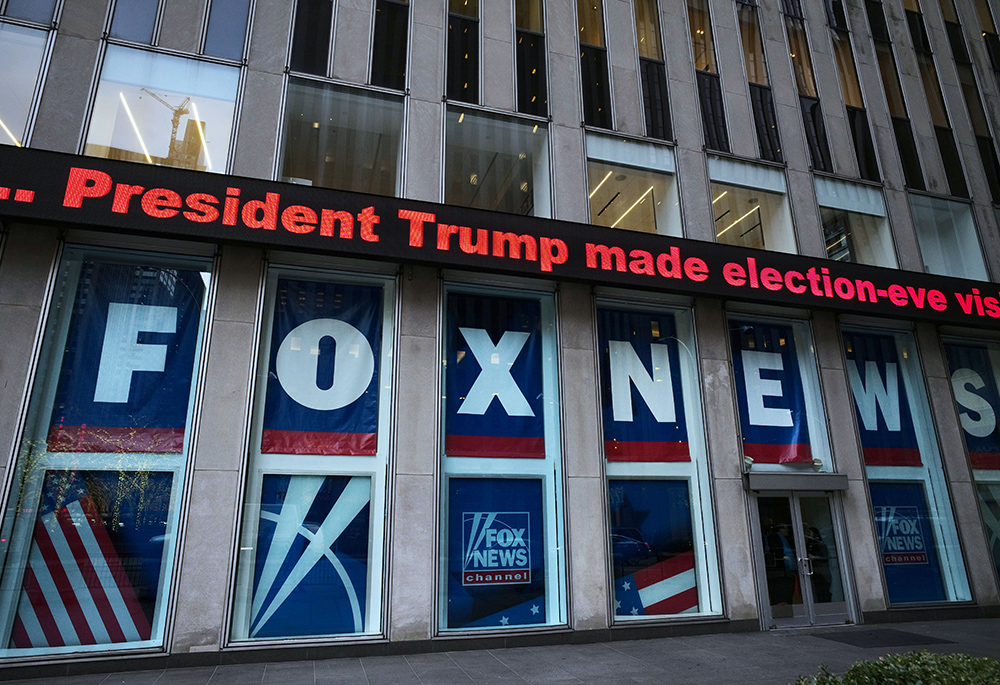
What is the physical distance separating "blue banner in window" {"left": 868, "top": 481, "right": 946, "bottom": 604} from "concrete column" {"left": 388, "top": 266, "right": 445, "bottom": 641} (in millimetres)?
8815

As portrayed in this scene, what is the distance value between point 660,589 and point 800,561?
287 cm

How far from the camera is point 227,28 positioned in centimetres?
1101

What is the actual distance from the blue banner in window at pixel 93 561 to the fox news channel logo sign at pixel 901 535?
12692mm

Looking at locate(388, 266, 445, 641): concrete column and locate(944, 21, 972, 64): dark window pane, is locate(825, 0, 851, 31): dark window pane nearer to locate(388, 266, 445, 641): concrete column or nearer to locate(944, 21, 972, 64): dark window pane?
locate(944, 21, 972, 64): dark window pane

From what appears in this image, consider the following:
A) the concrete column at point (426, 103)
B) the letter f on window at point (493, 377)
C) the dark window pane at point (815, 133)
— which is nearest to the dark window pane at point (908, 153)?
the dark window pane at point (815, 133)

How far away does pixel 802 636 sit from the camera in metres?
10.4

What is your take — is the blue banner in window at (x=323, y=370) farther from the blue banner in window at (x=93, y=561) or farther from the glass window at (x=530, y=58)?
the glass window at (x=530, y=58)

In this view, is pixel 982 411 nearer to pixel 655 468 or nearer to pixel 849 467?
pixel 849 467

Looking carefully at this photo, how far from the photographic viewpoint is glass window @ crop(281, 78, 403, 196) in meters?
10.8

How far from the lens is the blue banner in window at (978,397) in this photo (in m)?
13.4

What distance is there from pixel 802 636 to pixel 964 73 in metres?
16.7

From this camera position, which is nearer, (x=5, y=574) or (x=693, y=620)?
(x=5, y=574)

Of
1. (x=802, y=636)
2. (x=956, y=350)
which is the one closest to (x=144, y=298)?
(x=802, y=636)

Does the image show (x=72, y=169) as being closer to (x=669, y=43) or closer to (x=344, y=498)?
(x=344, y=498)
